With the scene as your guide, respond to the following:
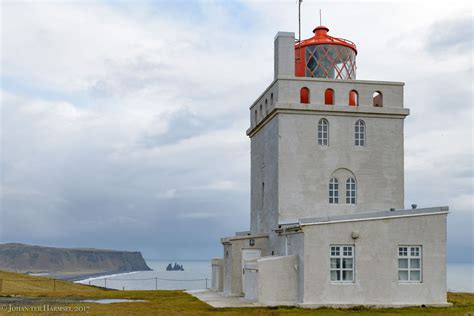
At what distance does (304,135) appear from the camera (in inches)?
1156

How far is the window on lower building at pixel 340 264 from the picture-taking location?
24719 mm

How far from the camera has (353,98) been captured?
30.3 meters

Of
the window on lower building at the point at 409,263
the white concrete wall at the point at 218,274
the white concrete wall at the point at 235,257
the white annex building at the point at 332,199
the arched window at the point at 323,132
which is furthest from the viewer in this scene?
the white concrete wall at the point at 218,274

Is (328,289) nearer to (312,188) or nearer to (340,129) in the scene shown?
(312,188)

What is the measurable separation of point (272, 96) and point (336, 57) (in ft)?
11.5

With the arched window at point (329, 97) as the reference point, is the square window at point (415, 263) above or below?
below

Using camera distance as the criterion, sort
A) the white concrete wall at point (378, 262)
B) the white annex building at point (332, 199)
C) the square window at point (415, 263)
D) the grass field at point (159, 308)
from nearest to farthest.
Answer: the grass field at point (159, 308)
the white concrete wall at point (378, 262)
the white annex building at point (332, 199)
the square window at point (415, 263)

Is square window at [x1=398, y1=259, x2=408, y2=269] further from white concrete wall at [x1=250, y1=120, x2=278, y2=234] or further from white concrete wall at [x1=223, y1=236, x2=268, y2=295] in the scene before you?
white concrete wall at [x1=223, y1=236, x2=268, y2=295]

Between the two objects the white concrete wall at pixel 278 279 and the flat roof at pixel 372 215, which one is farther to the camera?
the white concrete wall at pixel 278 279

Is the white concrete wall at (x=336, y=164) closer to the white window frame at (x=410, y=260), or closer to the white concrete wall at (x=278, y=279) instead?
the white concrete wall at (x=278, y=279)

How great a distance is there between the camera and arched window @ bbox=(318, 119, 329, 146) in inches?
1168

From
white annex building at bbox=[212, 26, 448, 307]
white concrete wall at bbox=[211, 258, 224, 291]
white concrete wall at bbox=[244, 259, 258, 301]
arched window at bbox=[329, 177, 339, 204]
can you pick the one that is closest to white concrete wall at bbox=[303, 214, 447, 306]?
white annex building at bbox=[212, 26, 448, 307]

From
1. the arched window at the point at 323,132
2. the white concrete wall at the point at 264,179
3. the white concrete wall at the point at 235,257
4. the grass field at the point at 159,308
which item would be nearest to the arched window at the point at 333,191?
the arched window at the point at 323,132

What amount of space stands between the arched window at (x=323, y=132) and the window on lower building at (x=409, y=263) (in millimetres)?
6397
